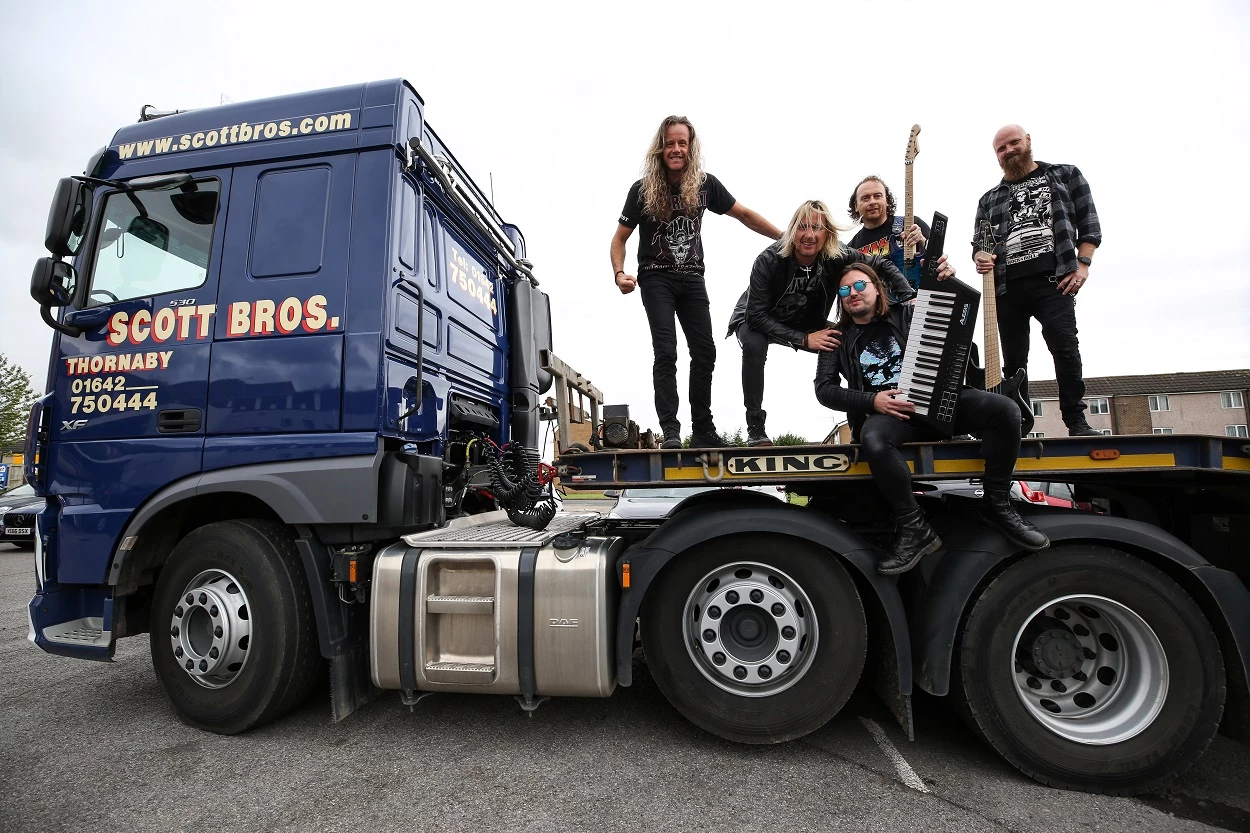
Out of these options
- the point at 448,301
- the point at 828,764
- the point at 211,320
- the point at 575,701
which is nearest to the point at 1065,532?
the point at 828,764

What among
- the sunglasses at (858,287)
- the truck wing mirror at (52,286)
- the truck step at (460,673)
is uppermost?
the truck wing mirror at (52,286)

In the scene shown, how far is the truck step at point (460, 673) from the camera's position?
292cm

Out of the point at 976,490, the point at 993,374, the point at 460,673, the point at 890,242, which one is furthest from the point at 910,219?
the point at 460,673

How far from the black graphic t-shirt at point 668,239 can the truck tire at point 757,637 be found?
1703 millimetres

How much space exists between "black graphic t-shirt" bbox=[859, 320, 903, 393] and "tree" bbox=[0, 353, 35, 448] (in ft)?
124

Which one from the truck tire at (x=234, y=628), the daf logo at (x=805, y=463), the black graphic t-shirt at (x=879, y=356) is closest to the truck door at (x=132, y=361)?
the truck tire at (x=234, y=628)

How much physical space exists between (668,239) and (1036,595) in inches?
103

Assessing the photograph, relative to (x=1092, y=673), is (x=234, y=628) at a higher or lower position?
higher

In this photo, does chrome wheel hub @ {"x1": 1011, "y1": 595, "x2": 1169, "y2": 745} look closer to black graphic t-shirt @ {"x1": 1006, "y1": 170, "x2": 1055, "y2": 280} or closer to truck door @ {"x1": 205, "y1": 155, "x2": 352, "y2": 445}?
black graphic t-shirt @ {"x1": 1006, "y1": 170, "x2": 1055, "y2": 280}

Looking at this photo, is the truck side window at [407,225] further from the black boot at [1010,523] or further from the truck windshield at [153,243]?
the black boot at [1010,523]

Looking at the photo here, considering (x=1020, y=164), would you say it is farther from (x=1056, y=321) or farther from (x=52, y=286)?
(x=52, y=286)

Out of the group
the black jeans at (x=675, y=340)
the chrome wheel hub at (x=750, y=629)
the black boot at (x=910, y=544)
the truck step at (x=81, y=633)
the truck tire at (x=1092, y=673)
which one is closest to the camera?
the truck tire at (x=1092, y=673)

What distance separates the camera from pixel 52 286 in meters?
3.36

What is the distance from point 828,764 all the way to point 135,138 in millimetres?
5008
